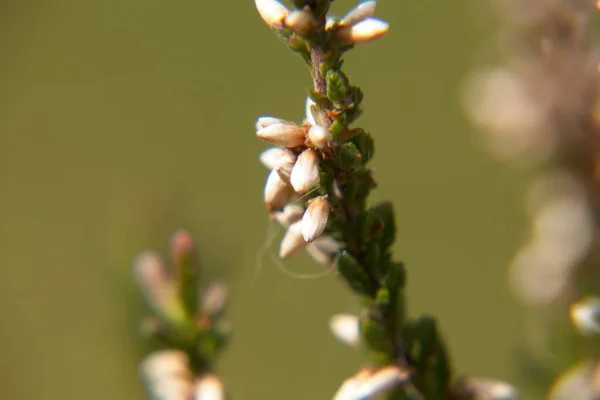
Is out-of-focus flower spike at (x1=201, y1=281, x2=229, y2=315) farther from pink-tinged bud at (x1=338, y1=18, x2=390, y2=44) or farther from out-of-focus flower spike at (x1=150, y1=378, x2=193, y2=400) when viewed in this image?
pink-tinged bud at (x1=338, y1=18, x2=390, y2=44)

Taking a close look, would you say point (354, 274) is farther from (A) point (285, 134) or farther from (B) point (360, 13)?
(B) point (360, 13)

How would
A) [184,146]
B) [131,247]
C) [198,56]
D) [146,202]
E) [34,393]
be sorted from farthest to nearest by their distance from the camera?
[198,56] < [184,146] < [34,393] < [146,202] < [131,247]

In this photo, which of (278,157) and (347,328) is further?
(347,328)

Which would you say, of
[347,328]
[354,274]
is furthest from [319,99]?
[347,328]

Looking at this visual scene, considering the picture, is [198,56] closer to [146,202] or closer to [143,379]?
[146,202]

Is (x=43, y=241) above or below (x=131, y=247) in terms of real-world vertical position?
above

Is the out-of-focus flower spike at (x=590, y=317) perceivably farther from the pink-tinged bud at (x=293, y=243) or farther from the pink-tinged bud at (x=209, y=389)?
the pink-tinged bud at (x=209, y=389)

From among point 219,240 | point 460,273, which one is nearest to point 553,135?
point 219,240
